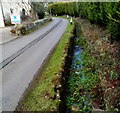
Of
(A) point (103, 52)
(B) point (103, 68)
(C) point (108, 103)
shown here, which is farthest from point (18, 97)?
(A) point (103, 52)

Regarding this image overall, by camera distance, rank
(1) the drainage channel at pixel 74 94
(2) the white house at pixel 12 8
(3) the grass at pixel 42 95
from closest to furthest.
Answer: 1. (3) the grass at pixel 42 95
2. (1) the drainage channel at pixel 74 94
3. (2) the white house at pixel 12 8

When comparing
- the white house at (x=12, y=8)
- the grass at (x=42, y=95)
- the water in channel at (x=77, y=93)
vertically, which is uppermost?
the white house at (x=12, y=8)

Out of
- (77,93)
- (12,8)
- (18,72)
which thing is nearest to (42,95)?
(77,93)

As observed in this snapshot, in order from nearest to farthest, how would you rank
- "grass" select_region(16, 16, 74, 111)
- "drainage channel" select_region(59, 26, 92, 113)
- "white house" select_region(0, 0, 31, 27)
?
"grass" select_region(16, 16, 74, 111) → "drainage channel" select_region(59, 26, 92, 113) → "white house" select_region(0, 0, 31, 27)

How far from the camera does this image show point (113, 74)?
7.09 metres

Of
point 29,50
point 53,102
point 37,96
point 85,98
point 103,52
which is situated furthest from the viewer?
point 29,50

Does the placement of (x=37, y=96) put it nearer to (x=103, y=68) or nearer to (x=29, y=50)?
(x=103, y=68)

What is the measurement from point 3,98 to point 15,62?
4.12 meters

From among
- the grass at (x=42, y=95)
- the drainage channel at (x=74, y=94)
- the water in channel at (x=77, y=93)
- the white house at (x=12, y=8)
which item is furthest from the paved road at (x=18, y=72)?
the white house at (x=12, y=8)

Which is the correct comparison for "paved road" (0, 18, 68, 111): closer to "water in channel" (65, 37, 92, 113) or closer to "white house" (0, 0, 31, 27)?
"water in channel" (65, 37, 92, 113)

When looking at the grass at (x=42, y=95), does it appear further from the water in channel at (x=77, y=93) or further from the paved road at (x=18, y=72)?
the water in channel at (x=77, y=93)

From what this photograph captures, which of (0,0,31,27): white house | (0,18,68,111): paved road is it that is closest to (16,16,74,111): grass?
(0,18,68,111): paved road

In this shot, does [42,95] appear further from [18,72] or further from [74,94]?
[18,72]

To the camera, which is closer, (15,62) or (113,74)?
(113,74)
